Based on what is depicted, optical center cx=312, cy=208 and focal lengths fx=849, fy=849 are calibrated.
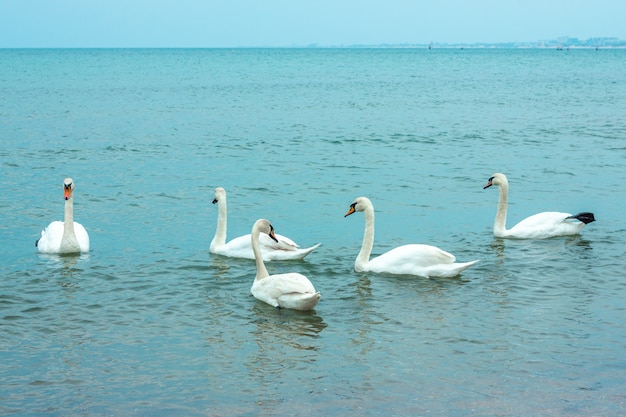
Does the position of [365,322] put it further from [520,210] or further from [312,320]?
[520,210]

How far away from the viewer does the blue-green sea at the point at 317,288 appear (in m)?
7.48

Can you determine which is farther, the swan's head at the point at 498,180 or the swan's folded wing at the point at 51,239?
the swan's head at the point at 498,180

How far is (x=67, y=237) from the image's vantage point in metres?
12.6

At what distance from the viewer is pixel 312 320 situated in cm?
948

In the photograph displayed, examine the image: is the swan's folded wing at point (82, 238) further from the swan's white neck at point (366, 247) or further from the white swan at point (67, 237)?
the swan's white neck at point (366, 247)

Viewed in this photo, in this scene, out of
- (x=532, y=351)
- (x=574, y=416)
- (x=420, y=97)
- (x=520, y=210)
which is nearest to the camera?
(x=574, y=416)

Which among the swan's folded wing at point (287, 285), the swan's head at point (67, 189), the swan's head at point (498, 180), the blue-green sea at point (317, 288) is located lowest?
the blue-green sea at point (317, 288)

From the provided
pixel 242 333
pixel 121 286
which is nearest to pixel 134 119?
pixel 121 286

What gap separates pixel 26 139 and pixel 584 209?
18.4 m

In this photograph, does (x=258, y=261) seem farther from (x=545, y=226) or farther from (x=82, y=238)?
(x=545, y=226)

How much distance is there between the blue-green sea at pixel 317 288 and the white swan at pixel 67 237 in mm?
201

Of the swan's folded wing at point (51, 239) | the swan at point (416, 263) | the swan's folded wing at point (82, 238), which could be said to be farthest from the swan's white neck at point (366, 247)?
the swan's folded wing at point (51, 239)

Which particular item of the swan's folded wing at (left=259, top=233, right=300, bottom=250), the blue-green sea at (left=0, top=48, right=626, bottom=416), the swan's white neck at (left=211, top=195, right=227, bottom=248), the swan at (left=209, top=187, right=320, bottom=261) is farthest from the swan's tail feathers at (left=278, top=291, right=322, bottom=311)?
the swan's white neck at (left=211, top=195, right=227, bottom=248)

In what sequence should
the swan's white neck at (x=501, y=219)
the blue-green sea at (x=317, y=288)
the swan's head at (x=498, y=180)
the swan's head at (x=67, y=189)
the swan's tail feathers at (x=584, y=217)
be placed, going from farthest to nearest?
1. the swan's head at (x=498, y=180)
2. the swan's white neck at (x=501, y=219)
3. the swan's tail feathers at (x=584, y=217)
4. the swan's head at (x=67, y=189)
5. the blue-green sea at (x=317, y=288)
